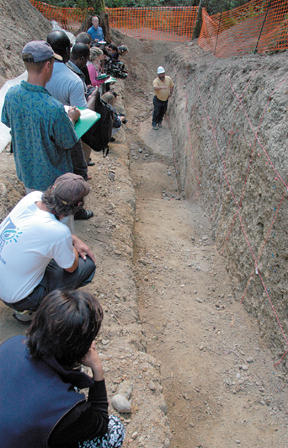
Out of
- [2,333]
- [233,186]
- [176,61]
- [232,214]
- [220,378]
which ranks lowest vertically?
[220,378]

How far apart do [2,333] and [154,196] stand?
5.03m

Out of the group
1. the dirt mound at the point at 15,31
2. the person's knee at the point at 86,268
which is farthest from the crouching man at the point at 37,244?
the dirt mound at the point at 15,31

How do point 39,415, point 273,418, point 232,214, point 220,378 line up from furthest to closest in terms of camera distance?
point 232,214 < point 220,378 < point 273,418 < point 39,415

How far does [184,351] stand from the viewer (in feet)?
12.1

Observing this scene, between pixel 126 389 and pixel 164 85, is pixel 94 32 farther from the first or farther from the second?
pixel 126 389

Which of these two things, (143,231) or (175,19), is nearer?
(143,231)

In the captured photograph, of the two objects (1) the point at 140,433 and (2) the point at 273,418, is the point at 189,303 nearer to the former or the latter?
(2) the point at 273,418

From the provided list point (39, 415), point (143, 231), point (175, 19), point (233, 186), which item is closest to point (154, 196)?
point (143, 231)

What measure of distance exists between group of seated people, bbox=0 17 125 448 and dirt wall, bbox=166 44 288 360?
6.76ft

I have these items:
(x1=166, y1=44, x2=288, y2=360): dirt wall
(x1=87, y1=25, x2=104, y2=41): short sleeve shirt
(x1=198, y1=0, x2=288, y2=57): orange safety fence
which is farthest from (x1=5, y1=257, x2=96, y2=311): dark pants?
(x1=87, y1=25, x2=104, y2=41): short sleeve shirt

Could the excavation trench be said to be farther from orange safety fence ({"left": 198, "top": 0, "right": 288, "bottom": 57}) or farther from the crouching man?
orange safety fence ({"left": 198, "top": 0, "right": 288, "bottom": 57})

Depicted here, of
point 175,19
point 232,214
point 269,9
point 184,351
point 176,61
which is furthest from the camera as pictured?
point 175,19

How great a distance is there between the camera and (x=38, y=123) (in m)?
2.82

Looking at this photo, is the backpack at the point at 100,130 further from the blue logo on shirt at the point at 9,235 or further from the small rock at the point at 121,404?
the small rock at the point at 121,404
